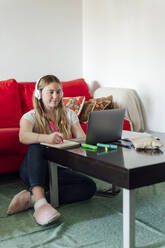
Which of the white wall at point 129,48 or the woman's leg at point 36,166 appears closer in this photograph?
the woman's leg at point 36,166

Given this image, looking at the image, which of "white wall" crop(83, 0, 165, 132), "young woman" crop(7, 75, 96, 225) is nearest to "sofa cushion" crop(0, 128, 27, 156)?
"young woman" crop(7, 75, 96, 225)

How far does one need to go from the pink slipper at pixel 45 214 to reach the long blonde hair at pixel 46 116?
1.63 feet

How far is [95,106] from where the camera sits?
3072 millimetres

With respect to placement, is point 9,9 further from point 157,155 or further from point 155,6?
point 157,155

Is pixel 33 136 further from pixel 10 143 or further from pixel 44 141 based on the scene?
pixel 10 143

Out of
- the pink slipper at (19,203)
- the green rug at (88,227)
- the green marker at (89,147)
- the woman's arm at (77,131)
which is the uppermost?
the green marker at (89,147)

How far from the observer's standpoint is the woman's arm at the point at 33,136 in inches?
73.9

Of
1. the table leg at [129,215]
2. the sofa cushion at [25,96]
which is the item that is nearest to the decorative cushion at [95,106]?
the sofa cushion at [25,96]

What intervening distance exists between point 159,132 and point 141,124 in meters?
0.18

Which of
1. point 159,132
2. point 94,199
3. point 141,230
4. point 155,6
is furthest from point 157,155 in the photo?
point 155,6

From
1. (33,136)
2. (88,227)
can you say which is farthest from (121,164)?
(33,136)

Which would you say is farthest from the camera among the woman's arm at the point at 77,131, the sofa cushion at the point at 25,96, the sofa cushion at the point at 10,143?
the sofa cushion at the point at 25,96

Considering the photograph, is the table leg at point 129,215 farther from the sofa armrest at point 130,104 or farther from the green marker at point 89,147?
the sofa armrest at point 130,104

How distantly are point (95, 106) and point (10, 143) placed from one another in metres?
0.91
